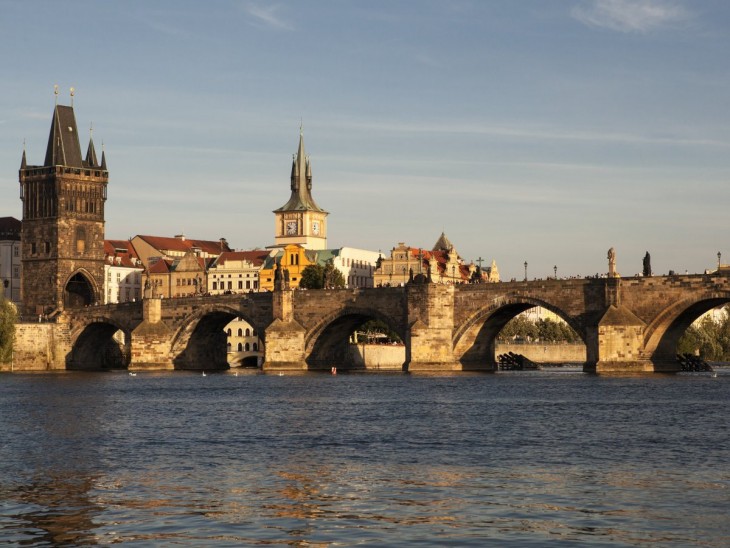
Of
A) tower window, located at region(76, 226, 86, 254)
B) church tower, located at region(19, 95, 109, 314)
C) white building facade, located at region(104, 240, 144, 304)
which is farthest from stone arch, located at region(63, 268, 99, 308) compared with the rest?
white building facade, located at region(104, 240, 144, 304)

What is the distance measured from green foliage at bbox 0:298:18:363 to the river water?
54590mm

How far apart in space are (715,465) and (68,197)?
106 meters

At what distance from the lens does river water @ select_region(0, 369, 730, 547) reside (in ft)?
88.6

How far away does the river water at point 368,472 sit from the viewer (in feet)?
88.6

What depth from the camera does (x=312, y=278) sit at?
15462 centimetres

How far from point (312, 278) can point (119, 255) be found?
3279cm

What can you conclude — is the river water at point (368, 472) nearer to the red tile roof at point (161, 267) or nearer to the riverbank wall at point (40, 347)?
the riverbank wall at point (40, 347)

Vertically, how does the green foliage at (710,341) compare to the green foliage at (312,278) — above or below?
below

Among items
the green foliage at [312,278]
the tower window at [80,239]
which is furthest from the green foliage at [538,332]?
the tower window at [80,239]

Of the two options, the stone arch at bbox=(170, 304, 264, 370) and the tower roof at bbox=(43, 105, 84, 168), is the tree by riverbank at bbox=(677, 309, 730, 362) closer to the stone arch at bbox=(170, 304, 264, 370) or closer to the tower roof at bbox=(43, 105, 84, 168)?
the stone arch at bbox=(170, 304, 264, 370)

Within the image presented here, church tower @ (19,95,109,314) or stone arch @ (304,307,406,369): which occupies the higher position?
church tower @ (19,95,109,314)

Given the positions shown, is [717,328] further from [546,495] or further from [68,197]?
[546,495]

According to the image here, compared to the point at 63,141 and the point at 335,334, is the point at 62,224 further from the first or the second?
the point at 335,334

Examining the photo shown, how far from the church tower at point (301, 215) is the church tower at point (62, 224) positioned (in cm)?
5751
